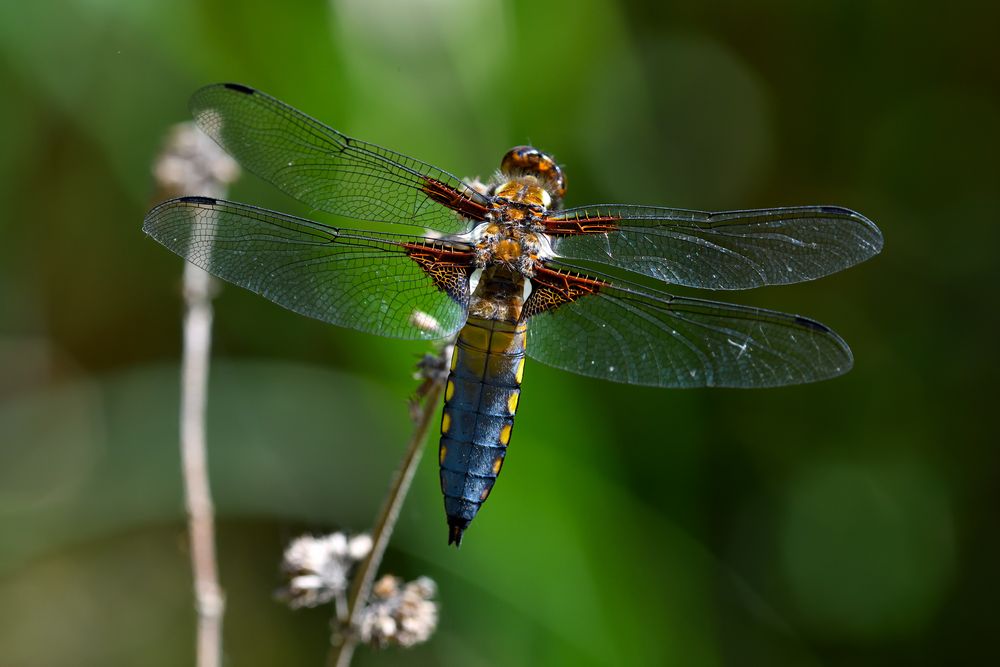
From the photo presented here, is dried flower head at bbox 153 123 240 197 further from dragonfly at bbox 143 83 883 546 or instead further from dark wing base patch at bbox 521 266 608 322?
dark wing base patch at bbox 521 266 608 322

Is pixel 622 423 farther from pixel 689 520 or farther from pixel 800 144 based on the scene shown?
pixel 800 144

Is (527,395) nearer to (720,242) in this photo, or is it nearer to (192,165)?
(720,242)

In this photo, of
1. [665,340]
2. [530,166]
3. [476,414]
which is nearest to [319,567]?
[476,414]

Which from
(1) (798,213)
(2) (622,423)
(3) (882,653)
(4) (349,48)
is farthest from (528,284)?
(3) (882,653)

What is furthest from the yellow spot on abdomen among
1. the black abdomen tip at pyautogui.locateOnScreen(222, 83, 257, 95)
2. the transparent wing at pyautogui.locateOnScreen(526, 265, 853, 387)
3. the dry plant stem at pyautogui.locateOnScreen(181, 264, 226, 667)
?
the black abdomen tip at pyautogui.locateOnScreen(222, 83, 257, 95)

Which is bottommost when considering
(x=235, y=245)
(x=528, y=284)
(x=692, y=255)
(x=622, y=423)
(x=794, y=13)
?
(x=235, y=245)

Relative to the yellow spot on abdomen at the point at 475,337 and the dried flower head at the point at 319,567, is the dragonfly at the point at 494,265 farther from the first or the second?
the dried flower head at the point at 319,567

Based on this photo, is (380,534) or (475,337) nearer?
(380,534)
